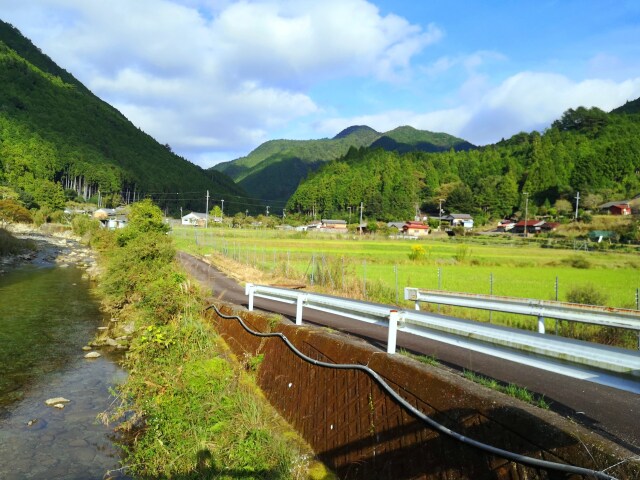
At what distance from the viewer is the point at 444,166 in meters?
166

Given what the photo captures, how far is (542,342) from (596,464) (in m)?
1.74

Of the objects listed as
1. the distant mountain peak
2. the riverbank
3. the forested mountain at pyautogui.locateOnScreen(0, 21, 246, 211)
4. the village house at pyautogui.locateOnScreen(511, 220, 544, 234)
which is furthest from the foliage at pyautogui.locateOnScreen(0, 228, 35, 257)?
the distant mountain peak

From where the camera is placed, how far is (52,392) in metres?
10.8

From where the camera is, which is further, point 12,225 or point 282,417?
point 12,225

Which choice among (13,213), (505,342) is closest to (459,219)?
(13,213)

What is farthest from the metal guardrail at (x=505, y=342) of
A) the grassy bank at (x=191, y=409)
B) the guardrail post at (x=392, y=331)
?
the grassy bank at (x=191, y=409)

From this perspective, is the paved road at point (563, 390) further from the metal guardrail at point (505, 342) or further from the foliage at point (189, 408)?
the foliage at point (189, 408)

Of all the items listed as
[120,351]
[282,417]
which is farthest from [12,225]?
[282,417]

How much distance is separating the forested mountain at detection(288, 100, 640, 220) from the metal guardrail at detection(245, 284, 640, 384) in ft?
365

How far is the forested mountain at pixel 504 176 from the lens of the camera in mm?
113750

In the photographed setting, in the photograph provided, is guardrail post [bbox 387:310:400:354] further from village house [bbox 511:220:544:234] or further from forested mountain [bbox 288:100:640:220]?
forested mountain [bbox 288:100:640:220]

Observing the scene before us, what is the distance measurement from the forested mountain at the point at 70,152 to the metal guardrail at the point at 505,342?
10414 centimetres

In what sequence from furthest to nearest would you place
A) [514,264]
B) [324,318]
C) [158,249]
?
[514,264] → [158,249] → [324,318]

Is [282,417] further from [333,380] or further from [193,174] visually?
[193,174]
